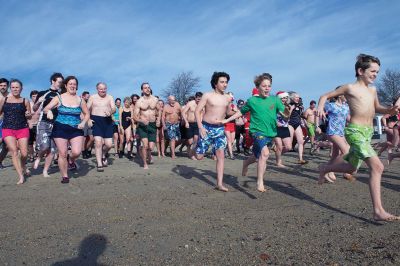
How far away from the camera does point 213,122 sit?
6.51 metres

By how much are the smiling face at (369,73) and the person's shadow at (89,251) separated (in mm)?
3688

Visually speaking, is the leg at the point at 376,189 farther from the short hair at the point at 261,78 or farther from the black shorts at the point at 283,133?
the black shorts at the point at 283,133

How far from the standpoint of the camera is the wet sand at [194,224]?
3262 millimetres

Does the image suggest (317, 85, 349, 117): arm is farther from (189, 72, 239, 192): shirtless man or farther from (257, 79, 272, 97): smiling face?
(189, 72, 239, 192): shirtless man

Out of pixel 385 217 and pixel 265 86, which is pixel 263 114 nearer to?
pixel 265 86

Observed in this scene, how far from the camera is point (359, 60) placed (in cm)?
475

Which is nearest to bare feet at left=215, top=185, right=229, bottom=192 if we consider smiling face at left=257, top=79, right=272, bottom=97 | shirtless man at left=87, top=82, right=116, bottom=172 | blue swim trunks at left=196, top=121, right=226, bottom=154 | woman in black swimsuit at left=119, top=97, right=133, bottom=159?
blue swim trunks at left=196, top=121, right=226, bottom=154

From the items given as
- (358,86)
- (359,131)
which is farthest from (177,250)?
(358,86)

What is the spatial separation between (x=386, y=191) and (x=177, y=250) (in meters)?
4.09

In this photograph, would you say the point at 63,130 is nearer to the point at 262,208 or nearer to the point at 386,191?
the point at 262,208

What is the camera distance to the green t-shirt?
243 inches

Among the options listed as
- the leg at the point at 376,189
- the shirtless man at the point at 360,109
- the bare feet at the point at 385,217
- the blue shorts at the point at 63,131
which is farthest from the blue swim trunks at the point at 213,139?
the bare feet at the point at 385,217

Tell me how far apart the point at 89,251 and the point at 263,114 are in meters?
3.75

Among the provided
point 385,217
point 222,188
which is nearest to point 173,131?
point 222,188
